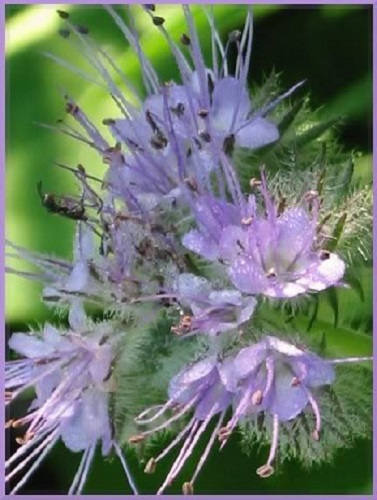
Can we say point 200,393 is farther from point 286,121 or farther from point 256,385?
point 286,121

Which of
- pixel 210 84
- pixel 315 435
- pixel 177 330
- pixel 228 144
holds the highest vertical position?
pixel 210 84

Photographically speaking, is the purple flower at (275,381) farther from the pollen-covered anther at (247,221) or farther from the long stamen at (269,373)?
the pollen-covered anther at (247,221)

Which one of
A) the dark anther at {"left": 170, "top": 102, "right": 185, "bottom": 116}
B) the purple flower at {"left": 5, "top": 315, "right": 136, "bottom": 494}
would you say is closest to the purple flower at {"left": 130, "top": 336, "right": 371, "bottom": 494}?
the purple flower at {"left": 5, "top": 315, "right": 136, "bottom": 494}

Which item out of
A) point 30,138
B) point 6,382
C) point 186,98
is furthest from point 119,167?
point 30,138

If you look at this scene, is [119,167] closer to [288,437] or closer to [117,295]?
[117,295]

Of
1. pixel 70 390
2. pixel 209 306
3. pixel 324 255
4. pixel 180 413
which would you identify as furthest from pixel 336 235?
pixel 70 390
